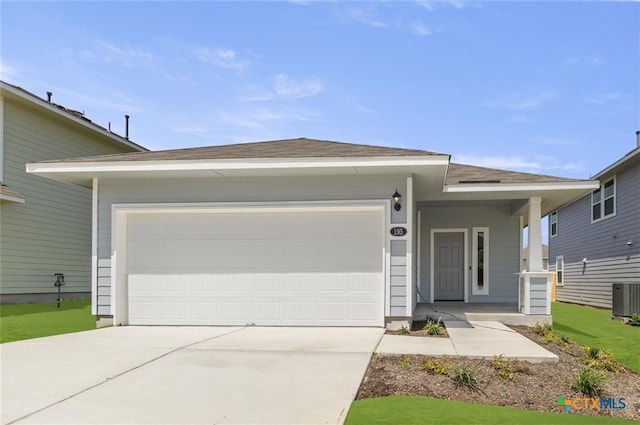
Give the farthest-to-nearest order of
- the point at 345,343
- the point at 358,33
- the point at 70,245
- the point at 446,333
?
1. the point at 70,245
2. the point at 358,33
3. the point at 446,333
4. the point at 345,343

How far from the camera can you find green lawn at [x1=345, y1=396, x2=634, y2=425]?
4016mm

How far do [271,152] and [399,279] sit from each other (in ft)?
10.7

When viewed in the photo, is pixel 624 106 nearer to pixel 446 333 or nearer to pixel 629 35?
pixel 629 35

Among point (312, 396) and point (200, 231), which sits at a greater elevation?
point (200, 231)

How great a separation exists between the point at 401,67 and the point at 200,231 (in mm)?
6531

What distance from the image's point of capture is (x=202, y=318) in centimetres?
945

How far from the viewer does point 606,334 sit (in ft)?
33.3

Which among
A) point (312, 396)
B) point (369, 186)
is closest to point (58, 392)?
point (312, 396)

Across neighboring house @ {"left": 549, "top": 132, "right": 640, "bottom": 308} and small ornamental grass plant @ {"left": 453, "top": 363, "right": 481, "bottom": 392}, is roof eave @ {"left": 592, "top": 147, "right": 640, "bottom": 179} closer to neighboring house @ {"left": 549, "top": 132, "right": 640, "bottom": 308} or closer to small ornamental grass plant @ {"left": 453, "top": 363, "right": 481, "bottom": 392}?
neighboring house @ {"left": 549, "top": 132, "right": 640, "bottom": 308}

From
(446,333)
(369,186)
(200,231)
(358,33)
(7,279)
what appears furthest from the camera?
(7,279)

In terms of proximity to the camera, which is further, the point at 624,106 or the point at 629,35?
the point at 624,106

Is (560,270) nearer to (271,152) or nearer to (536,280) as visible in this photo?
(536,280)

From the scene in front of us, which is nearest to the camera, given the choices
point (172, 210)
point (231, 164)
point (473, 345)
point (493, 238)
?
point (473, 345)
